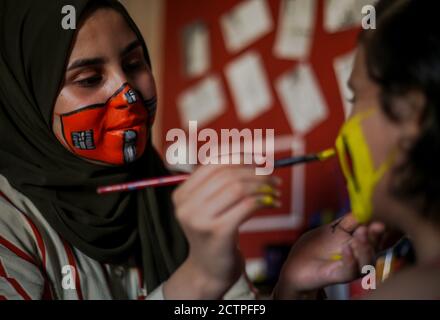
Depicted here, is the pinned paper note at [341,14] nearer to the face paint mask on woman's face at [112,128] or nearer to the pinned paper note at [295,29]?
the pinned paper note at [295,29]

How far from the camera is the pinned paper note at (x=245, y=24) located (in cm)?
232

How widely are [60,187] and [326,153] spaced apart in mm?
475

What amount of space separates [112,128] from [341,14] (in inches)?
48.6

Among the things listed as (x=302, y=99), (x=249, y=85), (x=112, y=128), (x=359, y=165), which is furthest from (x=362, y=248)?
(x=249, y=85)

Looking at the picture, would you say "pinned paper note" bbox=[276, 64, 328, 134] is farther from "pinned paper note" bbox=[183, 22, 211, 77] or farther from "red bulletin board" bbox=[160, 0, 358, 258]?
"pinned paper note" bbox=[183, 22, 211, 77]

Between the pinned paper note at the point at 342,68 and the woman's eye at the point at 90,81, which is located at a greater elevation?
the pinned paper note at the point at 342,68

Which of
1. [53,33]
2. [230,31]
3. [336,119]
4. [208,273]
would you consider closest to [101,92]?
[53,33]

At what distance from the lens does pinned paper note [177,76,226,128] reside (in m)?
2.51

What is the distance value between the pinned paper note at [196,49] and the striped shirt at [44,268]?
5.12 feet

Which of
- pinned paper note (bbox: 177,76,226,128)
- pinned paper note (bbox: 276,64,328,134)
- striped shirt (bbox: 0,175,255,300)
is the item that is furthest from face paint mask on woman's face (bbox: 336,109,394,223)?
pinned paper note (bbox: 177,76,226,128)

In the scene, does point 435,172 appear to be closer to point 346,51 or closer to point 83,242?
point 83,242

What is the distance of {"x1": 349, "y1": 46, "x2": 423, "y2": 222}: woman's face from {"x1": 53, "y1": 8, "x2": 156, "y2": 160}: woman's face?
371mm

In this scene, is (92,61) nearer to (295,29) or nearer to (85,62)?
(85,62)

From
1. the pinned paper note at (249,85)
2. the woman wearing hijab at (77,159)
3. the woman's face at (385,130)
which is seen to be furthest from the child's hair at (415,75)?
the pinned paper note at (249,85)
